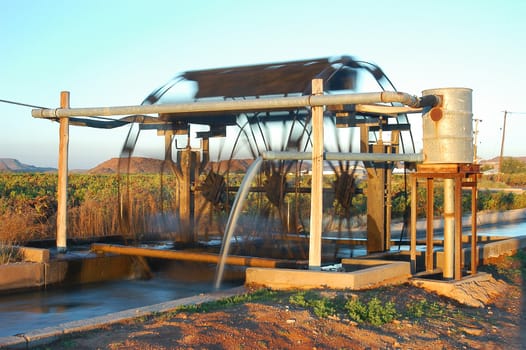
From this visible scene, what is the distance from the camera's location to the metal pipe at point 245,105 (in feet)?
28.2

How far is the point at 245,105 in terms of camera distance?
9984mm

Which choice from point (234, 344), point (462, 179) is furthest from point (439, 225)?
point (234, 344)

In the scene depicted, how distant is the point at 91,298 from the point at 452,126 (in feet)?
18.6

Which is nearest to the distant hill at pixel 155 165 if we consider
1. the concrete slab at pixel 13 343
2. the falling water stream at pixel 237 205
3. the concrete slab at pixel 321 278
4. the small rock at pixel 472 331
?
the falling water stream at pixel 237 205

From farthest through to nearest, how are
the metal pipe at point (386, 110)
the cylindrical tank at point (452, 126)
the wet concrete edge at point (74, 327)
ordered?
the metal pipe at point (386, 110)
the cylindrical tank at point (452, 126)
the wet concrete edge at point (74, 327)

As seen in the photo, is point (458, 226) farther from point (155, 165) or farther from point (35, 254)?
point (155, 165)

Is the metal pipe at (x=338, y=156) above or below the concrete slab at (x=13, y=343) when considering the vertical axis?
above

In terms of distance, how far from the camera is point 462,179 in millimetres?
9688

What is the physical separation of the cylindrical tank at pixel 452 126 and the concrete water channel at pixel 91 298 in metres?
4.09

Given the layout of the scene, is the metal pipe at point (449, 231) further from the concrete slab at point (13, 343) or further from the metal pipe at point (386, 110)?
the concrete slab at point (13, 343)

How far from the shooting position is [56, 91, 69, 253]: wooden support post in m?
11.8

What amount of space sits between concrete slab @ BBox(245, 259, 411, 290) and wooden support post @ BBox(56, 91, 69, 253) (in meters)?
4.41

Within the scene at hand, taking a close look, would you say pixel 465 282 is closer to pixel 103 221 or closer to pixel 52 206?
pixel 103 221

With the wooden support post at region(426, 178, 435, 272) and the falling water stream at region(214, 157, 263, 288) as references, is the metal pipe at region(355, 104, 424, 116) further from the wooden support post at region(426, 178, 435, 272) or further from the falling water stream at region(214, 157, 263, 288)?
the falling water stream at region(214, 157, 263, 288)
